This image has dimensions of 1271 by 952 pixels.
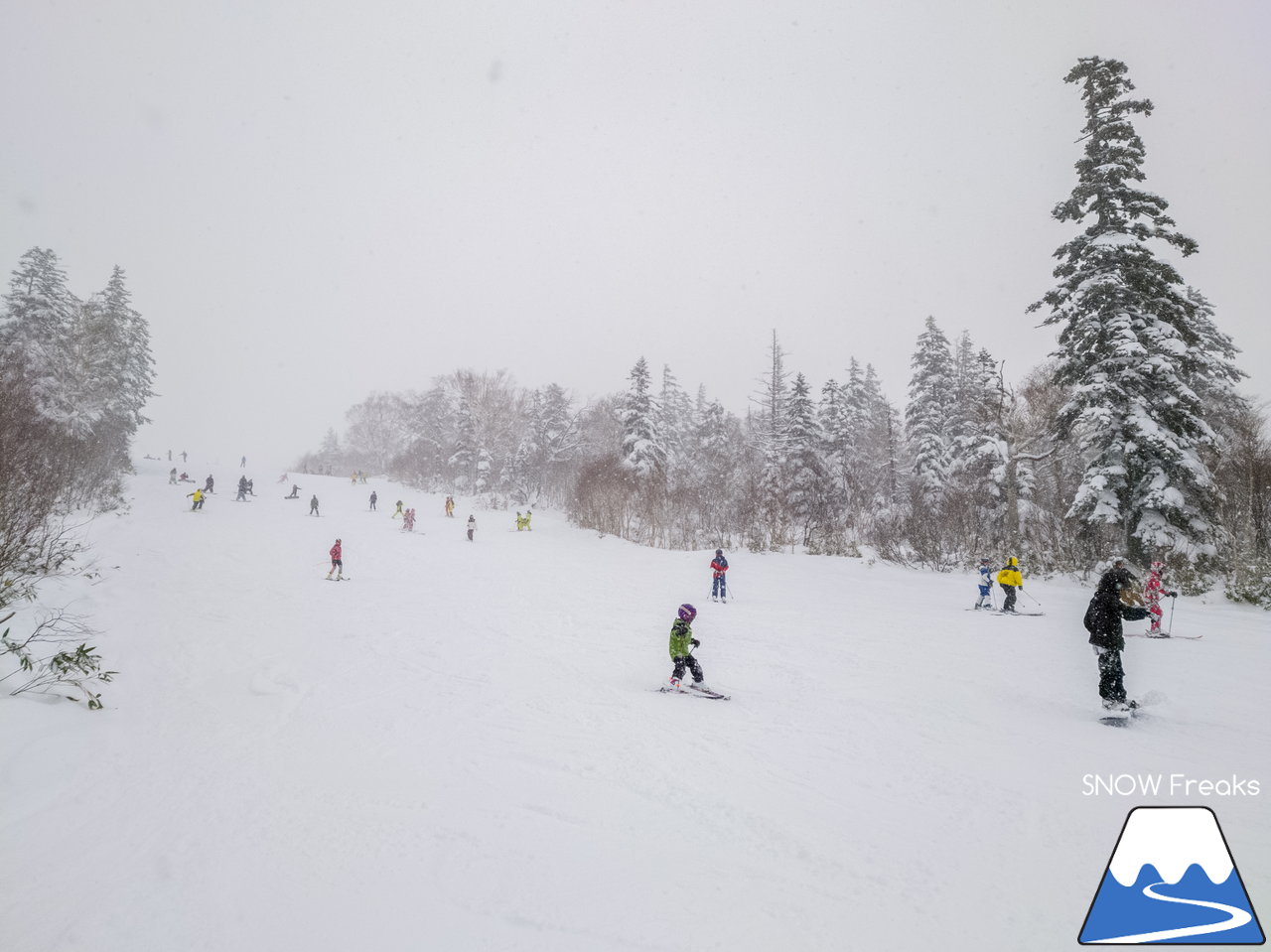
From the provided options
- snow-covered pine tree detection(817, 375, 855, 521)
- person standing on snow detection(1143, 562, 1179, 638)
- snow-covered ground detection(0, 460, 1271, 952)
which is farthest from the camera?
snow-covered pine tree detection(817, 375, 855, 521)

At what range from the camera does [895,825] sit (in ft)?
14.6

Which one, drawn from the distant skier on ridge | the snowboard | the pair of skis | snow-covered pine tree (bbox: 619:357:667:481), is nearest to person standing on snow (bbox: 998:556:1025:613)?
the snowboard

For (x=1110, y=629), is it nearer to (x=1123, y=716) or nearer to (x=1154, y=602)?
(x=1123, y=716)

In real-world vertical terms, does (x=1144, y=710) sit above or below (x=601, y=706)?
above

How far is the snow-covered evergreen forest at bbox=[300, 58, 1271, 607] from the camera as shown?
15.2 meters

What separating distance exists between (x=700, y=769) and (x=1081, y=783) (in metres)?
3.50

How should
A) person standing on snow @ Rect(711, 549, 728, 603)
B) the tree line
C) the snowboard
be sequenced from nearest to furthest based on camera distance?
the snowboard
the tree line
person standing on snow @ Rect(711, 549, 728, 603)

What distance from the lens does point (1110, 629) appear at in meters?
6.68

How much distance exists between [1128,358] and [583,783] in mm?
18411

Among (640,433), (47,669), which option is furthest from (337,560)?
(640,433)

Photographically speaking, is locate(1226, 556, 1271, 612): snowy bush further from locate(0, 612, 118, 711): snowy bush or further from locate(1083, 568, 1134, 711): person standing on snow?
locate(0, 612, 118, 711): snowy bush

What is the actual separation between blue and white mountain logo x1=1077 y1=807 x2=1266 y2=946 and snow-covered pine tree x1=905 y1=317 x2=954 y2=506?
31229 mm

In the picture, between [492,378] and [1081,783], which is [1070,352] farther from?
[492,378]

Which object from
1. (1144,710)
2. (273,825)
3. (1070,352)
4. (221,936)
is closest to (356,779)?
(273,825)
